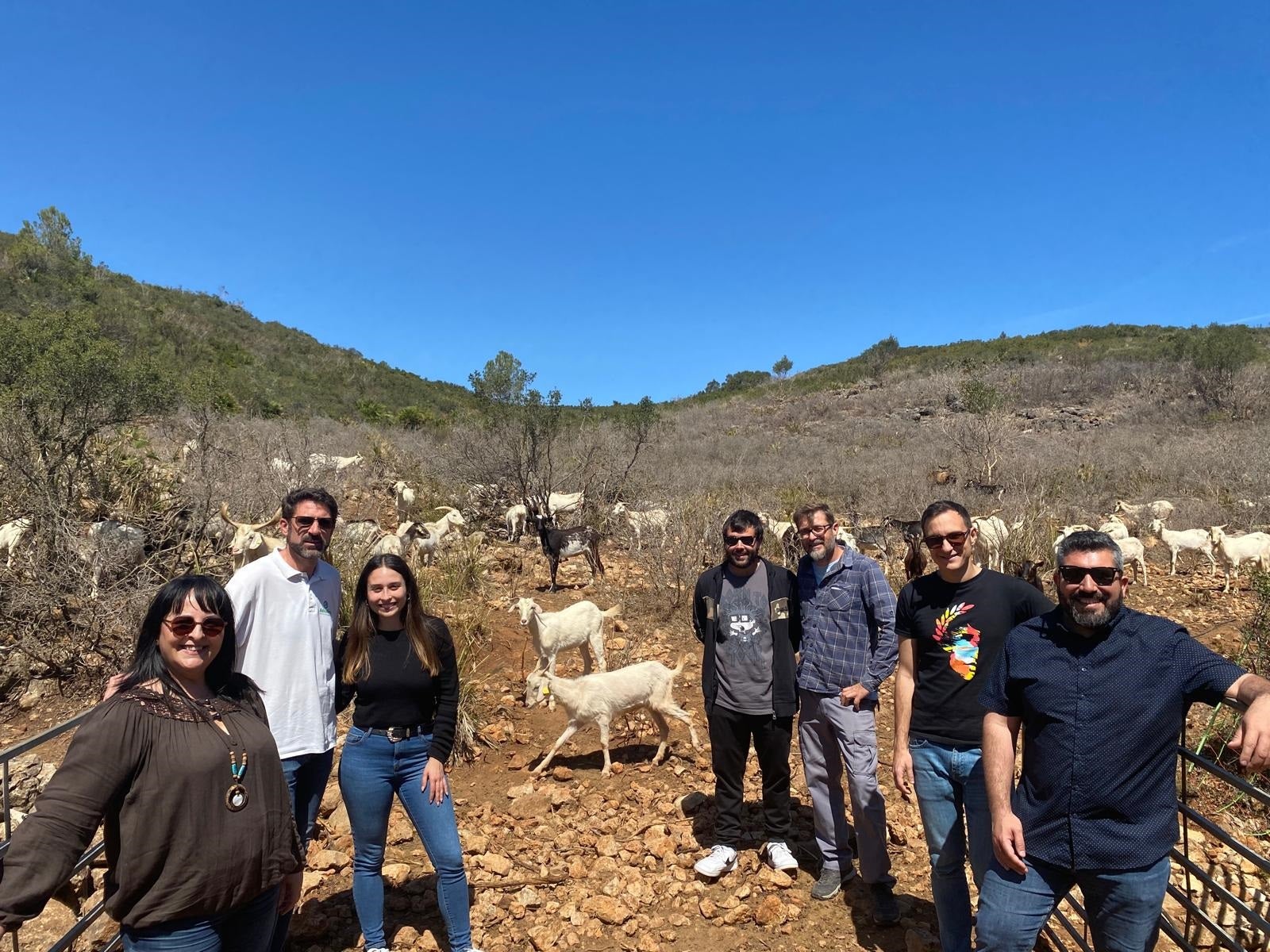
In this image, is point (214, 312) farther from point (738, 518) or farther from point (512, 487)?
point (738, 518)

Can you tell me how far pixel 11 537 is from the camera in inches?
270

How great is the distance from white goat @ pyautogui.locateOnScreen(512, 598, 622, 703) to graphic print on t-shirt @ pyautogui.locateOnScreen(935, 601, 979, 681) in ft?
12.4

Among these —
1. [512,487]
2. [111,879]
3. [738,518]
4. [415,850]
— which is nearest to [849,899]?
[738,518]

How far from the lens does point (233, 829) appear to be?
71.6 inches

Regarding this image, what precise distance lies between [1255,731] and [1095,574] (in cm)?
51

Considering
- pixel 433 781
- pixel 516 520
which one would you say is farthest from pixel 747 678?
pixel 516 520

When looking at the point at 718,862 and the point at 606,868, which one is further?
the point at 606,868

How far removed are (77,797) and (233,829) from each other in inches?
15.3

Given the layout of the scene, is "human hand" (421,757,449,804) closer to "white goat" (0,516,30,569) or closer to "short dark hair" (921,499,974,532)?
"short dark hair" (921,499,974,532)

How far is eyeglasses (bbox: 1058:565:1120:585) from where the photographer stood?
1.98 metres

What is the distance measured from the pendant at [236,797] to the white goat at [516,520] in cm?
974

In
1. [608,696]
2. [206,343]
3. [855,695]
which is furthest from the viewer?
[206,343]

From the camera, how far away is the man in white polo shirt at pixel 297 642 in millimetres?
2646

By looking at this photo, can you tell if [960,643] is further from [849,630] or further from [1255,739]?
[1255,739]
